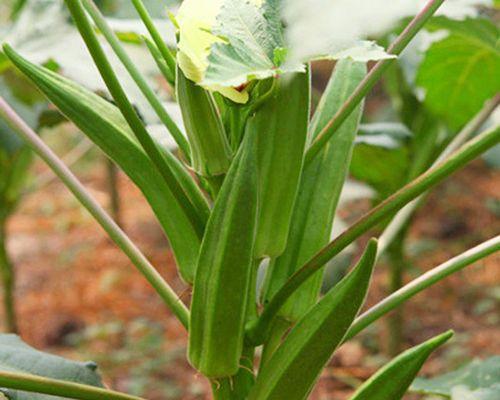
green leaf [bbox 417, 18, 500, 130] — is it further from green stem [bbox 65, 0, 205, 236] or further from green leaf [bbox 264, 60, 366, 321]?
green stem [bbox 65, 0, 205, 236]

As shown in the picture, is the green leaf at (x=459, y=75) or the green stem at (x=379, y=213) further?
the green leaf at (x=459, y=75)

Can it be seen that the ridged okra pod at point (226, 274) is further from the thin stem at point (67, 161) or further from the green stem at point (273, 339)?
the thin stem at point (67, 161)

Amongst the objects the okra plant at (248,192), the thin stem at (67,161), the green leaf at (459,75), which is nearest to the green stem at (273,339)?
the okra plant at (248,192)

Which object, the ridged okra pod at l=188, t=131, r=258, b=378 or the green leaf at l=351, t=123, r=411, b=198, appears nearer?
the ridged okra pod at l=188, t=131, r=258, b=378

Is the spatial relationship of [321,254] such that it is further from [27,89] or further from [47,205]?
[47,205]

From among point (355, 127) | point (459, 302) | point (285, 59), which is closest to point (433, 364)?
point (459, 302)

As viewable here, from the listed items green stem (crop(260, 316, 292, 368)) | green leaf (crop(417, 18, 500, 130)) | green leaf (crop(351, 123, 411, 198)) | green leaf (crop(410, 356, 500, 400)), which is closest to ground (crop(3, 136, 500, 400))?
green leaf (crop(351, 123, 411, 198))
